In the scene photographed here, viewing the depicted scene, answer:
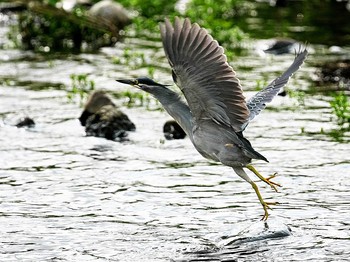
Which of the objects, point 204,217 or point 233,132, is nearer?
point 233,132

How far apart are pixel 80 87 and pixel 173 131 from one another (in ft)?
9.22

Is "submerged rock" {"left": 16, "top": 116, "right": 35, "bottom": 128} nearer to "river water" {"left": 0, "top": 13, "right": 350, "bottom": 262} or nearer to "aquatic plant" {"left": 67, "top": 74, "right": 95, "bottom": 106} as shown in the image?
"river water" {"left": 0, "top": 13, "right": 350, "bottom": 262}

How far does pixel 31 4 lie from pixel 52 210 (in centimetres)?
823

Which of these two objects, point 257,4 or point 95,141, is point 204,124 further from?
point 257,4

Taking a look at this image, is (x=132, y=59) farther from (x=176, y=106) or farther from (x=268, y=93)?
(x=176, y=106)

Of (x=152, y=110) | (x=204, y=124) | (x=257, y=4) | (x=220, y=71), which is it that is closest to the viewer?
(x=220, y=71)

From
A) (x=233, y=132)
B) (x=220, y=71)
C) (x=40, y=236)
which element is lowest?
(x=40, y=236)

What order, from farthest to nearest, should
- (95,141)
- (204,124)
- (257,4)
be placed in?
(257,4)
(95,141)
(204,124)

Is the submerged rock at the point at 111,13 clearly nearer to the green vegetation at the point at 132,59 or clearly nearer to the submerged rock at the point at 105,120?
the green vegetation at the point at 132,59

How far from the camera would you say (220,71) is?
7023 millimetres

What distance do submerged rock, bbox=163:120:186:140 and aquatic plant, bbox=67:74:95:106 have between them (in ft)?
6.12

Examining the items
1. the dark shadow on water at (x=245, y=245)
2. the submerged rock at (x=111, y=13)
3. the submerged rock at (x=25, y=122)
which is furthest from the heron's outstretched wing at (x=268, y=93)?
the submerged rock at (x=111, y=13)

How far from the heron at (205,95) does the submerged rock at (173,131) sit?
10.4 ft

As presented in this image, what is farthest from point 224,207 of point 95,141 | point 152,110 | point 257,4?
point 257,4
